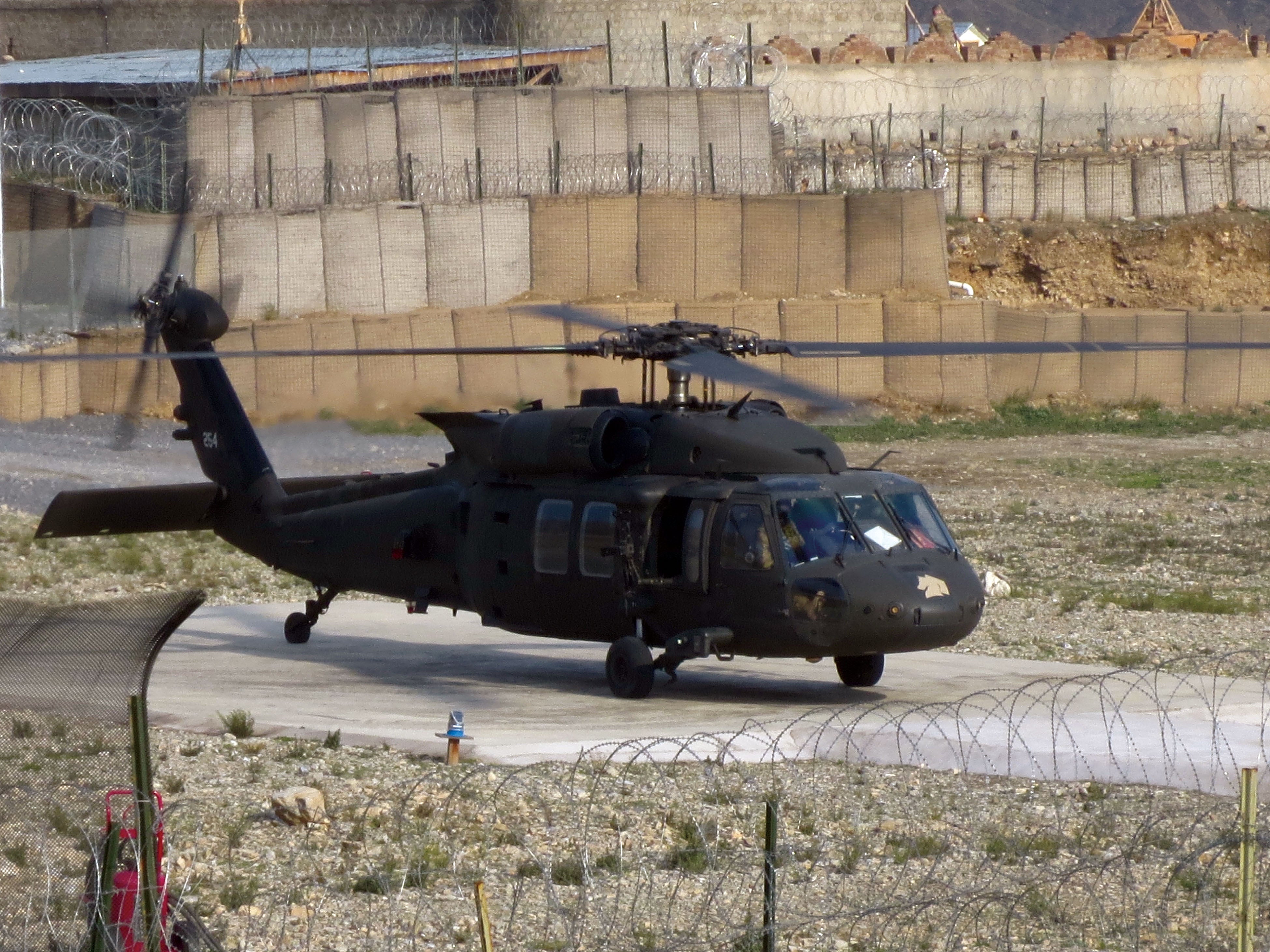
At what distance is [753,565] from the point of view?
38.4ft

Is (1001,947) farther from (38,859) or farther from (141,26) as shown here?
(141,26)

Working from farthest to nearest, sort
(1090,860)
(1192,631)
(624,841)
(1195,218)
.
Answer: (1195,218) < (1192,631) < (624,841) < (1090,860)

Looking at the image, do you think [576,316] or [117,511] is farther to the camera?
[117,511]

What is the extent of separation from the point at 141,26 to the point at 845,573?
46106mm

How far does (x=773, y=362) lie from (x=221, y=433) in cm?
1577

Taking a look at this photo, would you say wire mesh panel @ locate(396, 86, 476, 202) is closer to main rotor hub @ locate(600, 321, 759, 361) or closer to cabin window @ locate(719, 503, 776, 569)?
main rotor hub @ locate(600, 321, 759, 361)

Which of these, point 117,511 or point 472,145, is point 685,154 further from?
point 117,511

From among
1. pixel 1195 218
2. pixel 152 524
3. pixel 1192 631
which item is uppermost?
pixel 1195 218

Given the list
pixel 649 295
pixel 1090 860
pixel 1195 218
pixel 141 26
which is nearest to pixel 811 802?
pixel 1090 860

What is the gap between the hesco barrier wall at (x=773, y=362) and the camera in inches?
1074

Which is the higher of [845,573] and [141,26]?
[141,26]

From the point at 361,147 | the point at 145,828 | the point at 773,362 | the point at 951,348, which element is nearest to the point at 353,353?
the point at 951,348

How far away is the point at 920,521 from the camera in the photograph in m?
12.0

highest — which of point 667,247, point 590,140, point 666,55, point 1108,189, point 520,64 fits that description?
point 666,55
